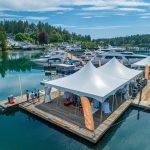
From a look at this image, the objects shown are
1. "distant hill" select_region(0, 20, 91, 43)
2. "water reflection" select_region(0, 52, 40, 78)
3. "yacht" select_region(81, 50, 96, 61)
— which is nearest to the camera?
"water reflection" select_region(0, 52, 40, 78)

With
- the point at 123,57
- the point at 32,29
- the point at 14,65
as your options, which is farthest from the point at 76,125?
the point at 32,29

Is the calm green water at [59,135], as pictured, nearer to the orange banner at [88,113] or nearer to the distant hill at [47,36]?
the orange banner at [88,113]

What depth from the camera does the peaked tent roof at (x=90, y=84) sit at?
15288 mm

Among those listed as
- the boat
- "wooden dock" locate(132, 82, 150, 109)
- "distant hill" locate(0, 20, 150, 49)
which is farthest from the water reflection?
"distant hill" locate(0, 20, 150, 49)

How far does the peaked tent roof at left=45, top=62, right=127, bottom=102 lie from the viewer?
50.2 feet

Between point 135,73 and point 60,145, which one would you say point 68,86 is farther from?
point 135,73

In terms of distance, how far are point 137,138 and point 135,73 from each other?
9.42m

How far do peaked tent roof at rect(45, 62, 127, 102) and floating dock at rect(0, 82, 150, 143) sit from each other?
1949 mm

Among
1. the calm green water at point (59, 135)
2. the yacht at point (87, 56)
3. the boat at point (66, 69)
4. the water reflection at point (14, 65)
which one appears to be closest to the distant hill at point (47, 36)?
the yacht at point (87, 56)

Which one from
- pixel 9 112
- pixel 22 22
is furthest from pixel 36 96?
pixel 22 22

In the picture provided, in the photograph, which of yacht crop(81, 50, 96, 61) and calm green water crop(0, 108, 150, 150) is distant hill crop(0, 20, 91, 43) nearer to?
yacht crop(81, 50, 96, 61)

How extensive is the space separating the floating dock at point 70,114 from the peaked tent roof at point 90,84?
1.95m

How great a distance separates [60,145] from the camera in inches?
521

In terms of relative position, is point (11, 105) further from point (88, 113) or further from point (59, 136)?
point (88, 113)
